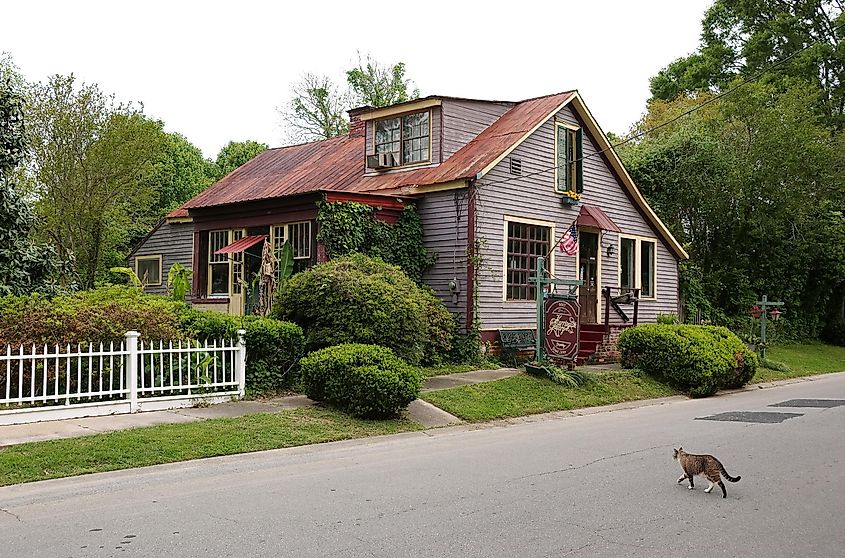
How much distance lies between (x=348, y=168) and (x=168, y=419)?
1377cm

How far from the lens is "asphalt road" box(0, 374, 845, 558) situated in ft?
20.2

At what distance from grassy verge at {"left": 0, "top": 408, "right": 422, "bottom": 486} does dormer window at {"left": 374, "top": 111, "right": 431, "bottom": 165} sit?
36.4 feet

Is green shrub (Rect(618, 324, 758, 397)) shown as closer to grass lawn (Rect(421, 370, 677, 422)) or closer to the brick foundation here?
grass lawn (Rect(421, 370, 677, 422))

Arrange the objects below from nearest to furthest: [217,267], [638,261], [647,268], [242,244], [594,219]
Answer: [242,244]
[217,267]
[594,219]
[638,261]
[647,268]

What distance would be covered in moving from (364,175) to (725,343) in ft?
34.0

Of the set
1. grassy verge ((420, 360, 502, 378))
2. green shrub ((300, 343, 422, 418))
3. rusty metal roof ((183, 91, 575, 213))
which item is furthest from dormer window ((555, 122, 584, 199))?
green shrub ((300, 343, 422, 418))

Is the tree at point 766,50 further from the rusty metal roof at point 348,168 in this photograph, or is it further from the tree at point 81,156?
the tree at point 81,156

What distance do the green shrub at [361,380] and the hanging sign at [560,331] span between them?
5117mm

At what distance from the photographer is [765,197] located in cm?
3097

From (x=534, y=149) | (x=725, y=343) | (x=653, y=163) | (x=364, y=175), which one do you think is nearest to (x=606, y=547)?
(x=725, y=343)

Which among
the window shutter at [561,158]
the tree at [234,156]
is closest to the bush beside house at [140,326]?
the window shutter at [561,158]

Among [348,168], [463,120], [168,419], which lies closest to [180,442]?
[168,419]

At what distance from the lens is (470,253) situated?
66.3ft

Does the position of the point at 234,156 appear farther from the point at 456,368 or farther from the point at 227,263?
the point at 456,368
